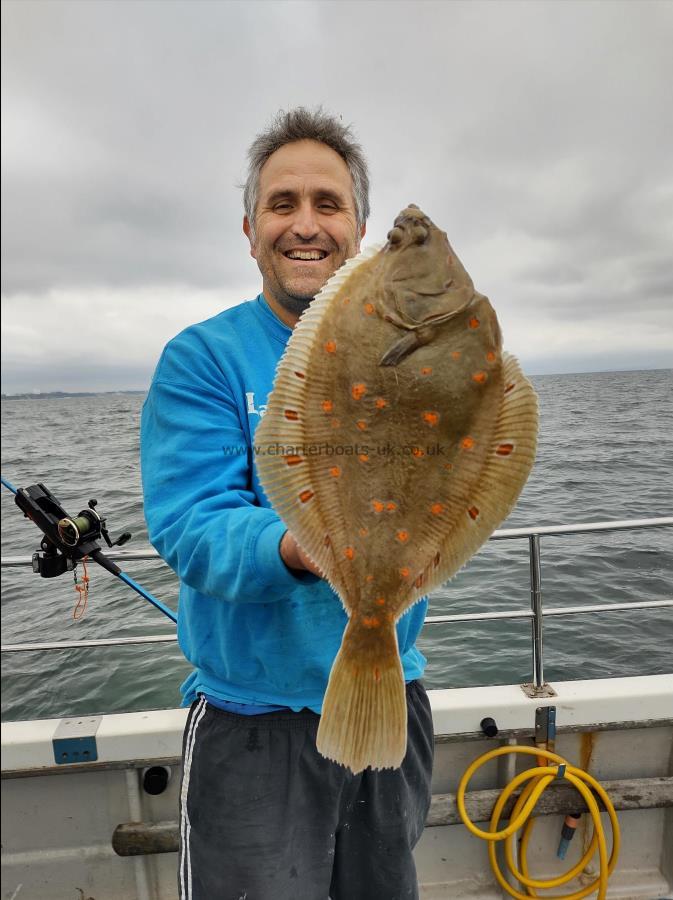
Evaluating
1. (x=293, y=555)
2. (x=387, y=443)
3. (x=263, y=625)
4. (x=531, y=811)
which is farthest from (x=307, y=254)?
(x=531, y=811)

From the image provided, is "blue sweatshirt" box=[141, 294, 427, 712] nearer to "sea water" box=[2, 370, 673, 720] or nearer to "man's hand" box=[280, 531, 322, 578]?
"man's hand" box=[280, 531, 322, 578]

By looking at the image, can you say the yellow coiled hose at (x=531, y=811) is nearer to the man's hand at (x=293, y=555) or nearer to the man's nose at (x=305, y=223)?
the man's hand at (x=293, y=555)

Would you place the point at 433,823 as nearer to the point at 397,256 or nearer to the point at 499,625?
the point at 397,256

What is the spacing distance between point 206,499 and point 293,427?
34cm

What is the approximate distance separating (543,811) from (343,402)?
319 centimetres

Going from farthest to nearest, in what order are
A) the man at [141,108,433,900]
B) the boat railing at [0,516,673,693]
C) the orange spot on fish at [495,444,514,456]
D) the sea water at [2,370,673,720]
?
the sea water at [2,370,673,720], the boat railing at [0,516,673,693], the man at [141,108,433,900], the orange spot on fish at [495,444,514,456]

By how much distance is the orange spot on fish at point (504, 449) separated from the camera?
165cm

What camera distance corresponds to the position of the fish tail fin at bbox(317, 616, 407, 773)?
158cm

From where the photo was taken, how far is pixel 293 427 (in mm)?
1642

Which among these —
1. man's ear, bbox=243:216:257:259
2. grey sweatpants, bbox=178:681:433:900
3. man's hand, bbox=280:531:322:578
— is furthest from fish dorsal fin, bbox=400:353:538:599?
man's ear, bbox=243:216:257:259

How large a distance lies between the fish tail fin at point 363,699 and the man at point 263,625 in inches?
9.2

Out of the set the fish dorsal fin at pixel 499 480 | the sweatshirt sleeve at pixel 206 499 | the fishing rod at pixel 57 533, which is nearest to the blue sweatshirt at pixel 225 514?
the sweatshirt sleeve at pixel 206 499

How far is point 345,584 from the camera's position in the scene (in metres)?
1.58

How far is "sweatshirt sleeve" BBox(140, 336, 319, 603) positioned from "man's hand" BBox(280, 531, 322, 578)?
0.06ft
